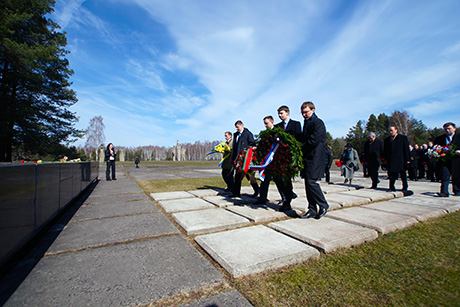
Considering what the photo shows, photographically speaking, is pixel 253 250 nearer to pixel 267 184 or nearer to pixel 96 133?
pixel 267 184

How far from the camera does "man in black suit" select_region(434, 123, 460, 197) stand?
19.3 feet

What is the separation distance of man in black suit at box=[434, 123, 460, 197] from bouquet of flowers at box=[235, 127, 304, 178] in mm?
5011

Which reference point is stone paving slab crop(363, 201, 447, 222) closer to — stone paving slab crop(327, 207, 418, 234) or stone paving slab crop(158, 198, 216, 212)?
stone paving slab crop(327, 207, 418, 234)

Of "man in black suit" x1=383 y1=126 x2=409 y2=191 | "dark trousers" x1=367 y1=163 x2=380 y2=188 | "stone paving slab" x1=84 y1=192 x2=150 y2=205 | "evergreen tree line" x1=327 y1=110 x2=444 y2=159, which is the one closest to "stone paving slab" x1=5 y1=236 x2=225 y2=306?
"stone paving slab" x1=84 y1=192 x2=150 y2=205

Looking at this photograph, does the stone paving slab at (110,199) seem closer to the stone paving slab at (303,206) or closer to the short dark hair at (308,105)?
the stone paving slab at (303,206)

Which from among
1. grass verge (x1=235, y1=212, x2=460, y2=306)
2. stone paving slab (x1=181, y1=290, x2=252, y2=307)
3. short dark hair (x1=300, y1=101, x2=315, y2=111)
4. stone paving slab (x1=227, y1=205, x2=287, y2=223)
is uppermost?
short dark hair (x1=300, y1=101, x2=315, y2=111)

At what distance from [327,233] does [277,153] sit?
166 centimetres

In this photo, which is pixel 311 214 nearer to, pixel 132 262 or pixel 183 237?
pixel 183 237

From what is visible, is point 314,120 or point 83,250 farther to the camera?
point 314,120

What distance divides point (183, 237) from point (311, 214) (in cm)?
224

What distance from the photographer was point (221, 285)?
75.2 inches

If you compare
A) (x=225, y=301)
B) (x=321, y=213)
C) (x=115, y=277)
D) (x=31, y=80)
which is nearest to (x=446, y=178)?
(x=321, y=213)

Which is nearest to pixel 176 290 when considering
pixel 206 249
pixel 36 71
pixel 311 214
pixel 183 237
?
pixel 206 249

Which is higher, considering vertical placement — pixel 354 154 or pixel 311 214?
pixel 354 154
